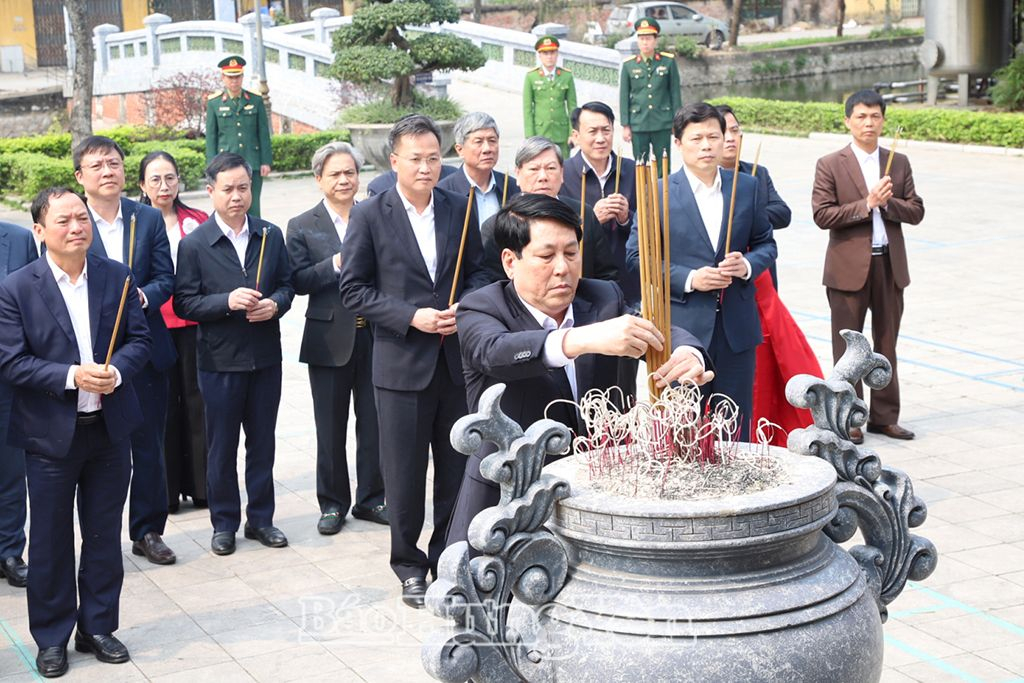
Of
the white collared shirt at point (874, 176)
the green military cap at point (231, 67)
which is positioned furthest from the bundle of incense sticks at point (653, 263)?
the green military cap at point (231, 67)

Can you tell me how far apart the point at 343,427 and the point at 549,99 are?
375 inches

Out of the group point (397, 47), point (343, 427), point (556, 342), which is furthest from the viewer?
point (397, 47)

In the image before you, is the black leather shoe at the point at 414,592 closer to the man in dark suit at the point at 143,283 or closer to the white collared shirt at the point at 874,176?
the man in dark suit at the point at 143,283

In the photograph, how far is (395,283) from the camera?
5.31m

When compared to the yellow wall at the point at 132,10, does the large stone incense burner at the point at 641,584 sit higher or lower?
lower

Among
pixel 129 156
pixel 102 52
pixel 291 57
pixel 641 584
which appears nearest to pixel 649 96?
pixel 129 156

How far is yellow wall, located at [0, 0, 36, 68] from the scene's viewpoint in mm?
37281

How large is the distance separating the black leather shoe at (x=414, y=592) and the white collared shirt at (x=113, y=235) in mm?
1802

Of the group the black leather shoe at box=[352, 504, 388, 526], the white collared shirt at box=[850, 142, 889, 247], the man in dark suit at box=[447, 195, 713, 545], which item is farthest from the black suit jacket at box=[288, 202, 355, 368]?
the white collared shirt at box=[850, 142, 889, 247]

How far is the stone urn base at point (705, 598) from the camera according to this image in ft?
8.98

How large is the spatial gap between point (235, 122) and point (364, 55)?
5396 millimetres

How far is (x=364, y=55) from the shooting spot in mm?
18969

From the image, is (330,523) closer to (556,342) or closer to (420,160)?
(420,160)

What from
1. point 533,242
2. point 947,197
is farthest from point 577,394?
point 947,197
